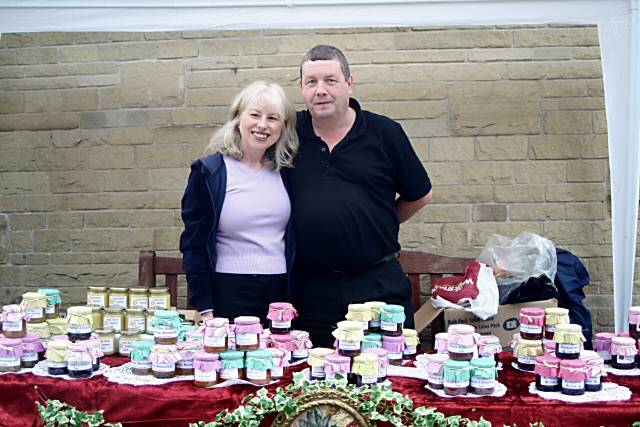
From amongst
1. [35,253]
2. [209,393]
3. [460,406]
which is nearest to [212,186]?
[209,393]

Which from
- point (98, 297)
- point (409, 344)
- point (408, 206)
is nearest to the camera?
point (409, 344)

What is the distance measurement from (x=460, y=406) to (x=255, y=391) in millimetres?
612

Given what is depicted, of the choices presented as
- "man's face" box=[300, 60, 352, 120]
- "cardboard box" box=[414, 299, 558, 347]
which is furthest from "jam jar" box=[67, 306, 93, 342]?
"cardboard box" box=[414, 299, 558, 347]

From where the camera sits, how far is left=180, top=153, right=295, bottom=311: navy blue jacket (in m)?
3.10

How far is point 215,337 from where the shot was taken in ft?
8.35

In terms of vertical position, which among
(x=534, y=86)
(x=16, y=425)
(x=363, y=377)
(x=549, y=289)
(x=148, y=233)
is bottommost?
(x=16, y=425)

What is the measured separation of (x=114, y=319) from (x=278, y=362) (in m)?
0.73

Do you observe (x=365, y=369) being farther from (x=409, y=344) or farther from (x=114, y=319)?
(x=114, y=319)

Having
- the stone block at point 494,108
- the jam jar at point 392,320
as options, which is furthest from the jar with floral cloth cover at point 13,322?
the stone block at point 494,108

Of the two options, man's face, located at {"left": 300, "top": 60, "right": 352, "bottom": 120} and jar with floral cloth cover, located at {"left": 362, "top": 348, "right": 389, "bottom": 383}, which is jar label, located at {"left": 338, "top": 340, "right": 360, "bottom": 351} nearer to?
jar with floral cloth cover, located at {"left": 362, "top": 348, "right": 389, "bottom": 383}

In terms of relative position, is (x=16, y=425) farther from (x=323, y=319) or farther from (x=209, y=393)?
(x=323, y=319)

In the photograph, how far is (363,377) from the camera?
7.95 ft

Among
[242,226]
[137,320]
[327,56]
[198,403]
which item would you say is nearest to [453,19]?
[327,56]

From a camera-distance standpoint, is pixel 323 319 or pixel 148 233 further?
pixel 148 233
